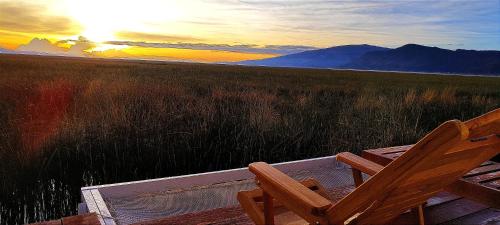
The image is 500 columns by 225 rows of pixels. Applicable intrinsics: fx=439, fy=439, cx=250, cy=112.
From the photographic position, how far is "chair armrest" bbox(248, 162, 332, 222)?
1478mm

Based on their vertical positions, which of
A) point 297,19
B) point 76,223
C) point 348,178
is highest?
point 297,19

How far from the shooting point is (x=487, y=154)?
1.79m

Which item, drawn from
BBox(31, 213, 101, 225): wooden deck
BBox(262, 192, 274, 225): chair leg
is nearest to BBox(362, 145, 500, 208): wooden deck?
BBox(262, 192, 274, 225): chair leg

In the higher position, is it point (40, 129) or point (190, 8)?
point (190, 8)

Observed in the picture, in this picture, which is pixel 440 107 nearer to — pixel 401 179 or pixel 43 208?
pixel 43 208

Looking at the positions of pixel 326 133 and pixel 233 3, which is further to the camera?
pixel 233 3

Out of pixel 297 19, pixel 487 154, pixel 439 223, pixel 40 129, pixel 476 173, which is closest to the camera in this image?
pixel 487 154

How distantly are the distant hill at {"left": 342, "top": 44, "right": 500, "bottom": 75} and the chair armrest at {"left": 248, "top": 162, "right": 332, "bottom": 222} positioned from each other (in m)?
147

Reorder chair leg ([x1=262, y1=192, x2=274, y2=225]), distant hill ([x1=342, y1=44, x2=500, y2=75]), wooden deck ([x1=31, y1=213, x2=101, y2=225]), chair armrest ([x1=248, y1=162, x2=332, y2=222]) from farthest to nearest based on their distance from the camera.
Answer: distant hill ([x1=342, y1=44, x2=500, y2=75]) → wooden deck ([x1=31, y1=213, x2=101, y2=225]) → chair leg ([x1=262, y1=192, x2=274, y2=225]) → chair armrest ([x1=248, y1=162, x2=332, y2=222])

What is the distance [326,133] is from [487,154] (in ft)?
15.2

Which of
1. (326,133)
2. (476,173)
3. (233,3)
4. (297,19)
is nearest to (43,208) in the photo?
(476,173)

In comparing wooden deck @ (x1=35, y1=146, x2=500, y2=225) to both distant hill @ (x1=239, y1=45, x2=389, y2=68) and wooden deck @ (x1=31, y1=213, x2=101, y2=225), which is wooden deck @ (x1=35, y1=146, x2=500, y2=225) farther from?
distant hill @ (x1=239, y1=45, x2=389, y2=68)

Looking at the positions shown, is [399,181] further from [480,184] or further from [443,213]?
[480,184]

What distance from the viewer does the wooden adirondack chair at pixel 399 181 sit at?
125cm
